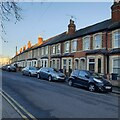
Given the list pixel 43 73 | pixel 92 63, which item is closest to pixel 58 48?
pixel 92 63

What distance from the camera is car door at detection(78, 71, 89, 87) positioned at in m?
18.8

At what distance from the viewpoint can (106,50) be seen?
1085 inches

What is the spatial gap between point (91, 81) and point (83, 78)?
1.25 meters

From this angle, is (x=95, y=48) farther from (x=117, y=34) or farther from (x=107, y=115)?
(x=107, y=115)

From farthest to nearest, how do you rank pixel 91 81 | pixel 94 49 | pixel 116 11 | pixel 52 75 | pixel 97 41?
pixel 94 49 < pixel 97 41 < pixel 116 11 < pixel 52 75 < pixel 91 81

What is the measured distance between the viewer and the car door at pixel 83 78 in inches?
739

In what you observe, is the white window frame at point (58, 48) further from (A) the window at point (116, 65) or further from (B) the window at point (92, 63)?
(A) the window at point (116, 65)

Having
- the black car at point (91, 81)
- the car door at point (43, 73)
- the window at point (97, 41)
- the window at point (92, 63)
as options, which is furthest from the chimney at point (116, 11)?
the black car at point (91, 81)

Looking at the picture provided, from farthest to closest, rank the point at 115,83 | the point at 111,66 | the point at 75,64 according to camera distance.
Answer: the point at 75,64 < the point at 111,66 < the point at 115,83

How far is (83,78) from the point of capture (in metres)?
19.2

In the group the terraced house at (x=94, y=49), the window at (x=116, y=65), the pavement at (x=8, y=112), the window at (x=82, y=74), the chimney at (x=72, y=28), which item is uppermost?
the chimney at (x=72, y=28)

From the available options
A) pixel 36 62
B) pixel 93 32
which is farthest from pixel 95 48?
pixel 36 62

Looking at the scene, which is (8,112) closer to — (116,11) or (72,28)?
(116,11)

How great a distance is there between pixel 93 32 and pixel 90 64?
168 inches
